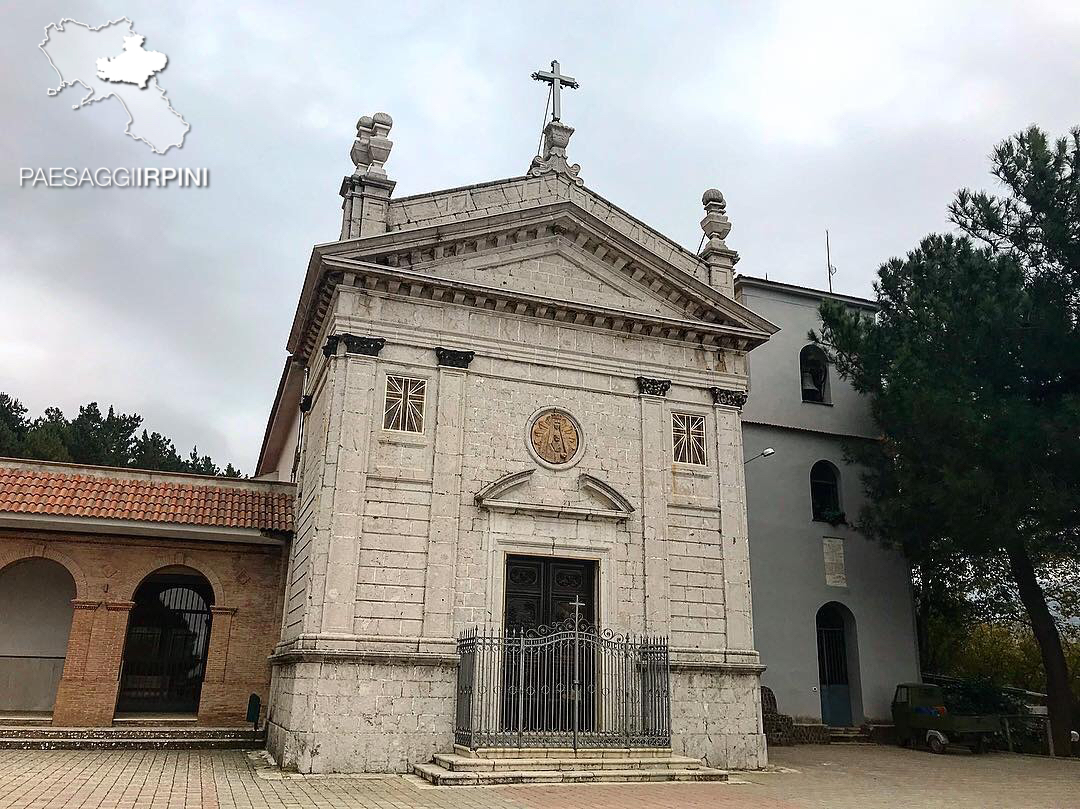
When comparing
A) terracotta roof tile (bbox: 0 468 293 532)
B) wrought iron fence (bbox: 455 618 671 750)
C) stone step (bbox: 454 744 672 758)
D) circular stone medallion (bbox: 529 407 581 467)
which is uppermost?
circular stone medallion (bbox: 529 407 581 467)

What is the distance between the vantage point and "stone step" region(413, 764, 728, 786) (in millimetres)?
11539

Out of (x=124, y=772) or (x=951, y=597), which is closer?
(x=124, y=772)

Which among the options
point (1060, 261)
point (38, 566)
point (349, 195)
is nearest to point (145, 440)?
point (38, 566)

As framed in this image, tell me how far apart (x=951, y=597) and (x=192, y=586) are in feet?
66.5

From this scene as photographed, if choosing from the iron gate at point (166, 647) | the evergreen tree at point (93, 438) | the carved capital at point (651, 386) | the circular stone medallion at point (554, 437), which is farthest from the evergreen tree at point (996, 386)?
the evergreen tree at point (93, 438)

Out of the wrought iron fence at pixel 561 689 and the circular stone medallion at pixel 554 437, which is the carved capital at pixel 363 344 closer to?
the circular stone medallion at pixel 554 437

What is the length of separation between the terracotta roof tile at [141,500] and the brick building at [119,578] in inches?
0.8

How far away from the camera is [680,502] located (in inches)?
633

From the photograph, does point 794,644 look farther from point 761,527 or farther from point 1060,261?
point 1060,261

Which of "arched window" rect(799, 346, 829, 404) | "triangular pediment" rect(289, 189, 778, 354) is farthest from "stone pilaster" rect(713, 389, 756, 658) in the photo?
"arched window" rect(799, 346, 829, 404)

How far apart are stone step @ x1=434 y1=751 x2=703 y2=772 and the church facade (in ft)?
2.65

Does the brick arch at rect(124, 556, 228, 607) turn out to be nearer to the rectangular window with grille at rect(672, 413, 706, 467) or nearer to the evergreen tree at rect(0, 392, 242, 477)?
the rectangular window with grille at rect(672, 413, 706, 467)

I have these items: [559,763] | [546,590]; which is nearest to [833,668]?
[546,590]

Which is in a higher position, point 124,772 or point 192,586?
point 192,586
